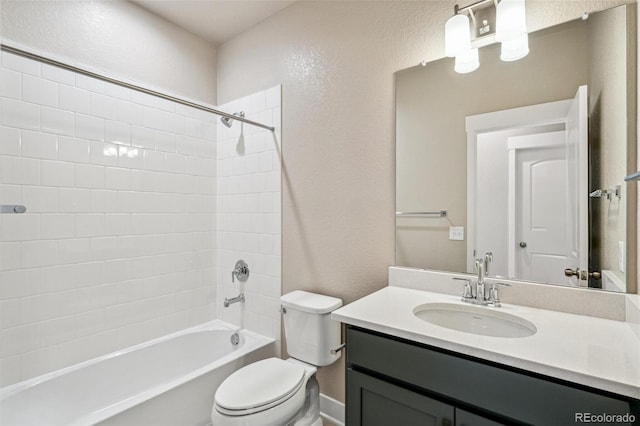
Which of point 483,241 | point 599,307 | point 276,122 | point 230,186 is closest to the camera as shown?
point 599,307

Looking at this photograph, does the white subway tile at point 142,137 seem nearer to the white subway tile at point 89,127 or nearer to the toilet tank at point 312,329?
the white subway tile at point 89,127

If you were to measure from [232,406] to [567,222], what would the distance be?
157 cm

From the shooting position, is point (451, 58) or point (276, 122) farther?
point (276, 122)

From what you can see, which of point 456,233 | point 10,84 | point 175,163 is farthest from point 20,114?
point 456,233

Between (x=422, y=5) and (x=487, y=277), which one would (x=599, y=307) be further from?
(x=422, y=5)

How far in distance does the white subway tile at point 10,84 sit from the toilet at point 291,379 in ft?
5.89

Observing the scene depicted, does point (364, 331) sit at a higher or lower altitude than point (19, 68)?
lower

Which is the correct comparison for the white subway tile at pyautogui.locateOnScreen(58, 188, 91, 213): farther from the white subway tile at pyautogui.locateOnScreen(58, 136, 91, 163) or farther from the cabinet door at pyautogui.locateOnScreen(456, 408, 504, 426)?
the cabinet door at pyautogui.locateOnScreen(456, 408, 504, 426)

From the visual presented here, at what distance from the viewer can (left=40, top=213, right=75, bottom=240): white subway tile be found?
5.61 feet

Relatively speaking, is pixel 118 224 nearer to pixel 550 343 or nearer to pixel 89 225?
pixel 89 225

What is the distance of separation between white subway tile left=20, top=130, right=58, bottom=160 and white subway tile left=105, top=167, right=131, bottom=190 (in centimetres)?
28

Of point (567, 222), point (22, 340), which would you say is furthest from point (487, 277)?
point (22, 340)

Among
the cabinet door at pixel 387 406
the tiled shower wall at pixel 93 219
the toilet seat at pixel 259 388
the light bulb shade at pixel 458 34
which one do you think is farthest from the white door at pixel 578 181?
the tiled shower wall at pixel 93 219

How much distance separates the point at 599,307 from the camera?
1157mm
